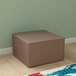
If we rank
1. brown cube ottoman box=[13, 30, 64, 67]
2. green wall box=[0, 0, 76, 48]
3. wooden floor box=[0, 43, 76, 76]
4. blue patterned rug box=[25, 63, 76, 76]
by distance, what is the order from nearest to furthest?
1. blue patterned rug box=[25, 63, 76, 76]
2. wooden floor box=[0, 43, 76, 76]
3. brown cube ottoman box=[13, 30, 64, 67]
4. green wall box=[0, 0, 76, 48]

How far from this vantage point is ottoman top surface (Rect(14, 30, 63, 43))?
9.52 ft

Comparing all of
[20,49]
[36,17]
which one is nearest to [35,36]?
[20,49]

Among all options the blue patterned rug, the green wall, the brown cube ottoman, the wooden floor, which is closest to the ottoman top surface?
the brown cube ottoman

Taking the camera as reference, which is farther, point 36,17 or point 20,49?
point 36,17

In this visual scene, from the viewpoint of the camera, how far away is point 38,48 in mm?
2830

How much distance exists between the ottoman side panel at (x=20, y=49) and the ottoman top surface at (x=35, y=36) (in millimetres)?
62

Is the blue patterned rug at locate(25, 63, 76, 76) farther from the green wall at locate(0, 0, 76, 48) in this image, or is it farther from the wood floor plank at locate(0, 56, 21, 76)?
the green wall at locate(0, 0, 76, 48)

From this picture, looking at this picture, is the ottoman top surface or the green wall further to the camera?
the green wall

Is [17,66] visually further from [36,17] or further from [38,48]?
[36,17]

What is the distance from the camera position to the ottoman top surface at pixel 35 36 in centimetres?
290

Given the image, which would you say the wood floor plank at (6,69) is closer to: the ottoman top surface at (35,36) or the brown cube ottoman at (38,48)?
the brown cube ottoman at (38,48)

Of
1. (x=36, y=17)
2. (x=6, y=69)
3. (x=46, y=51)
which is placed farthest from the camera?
(x=36, y=17)

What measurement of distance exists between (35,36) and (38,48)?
12.3 inches

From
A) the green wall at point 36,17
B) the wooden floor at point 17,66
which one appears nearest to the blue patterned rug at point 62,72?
the wooden floor at point 17,66
